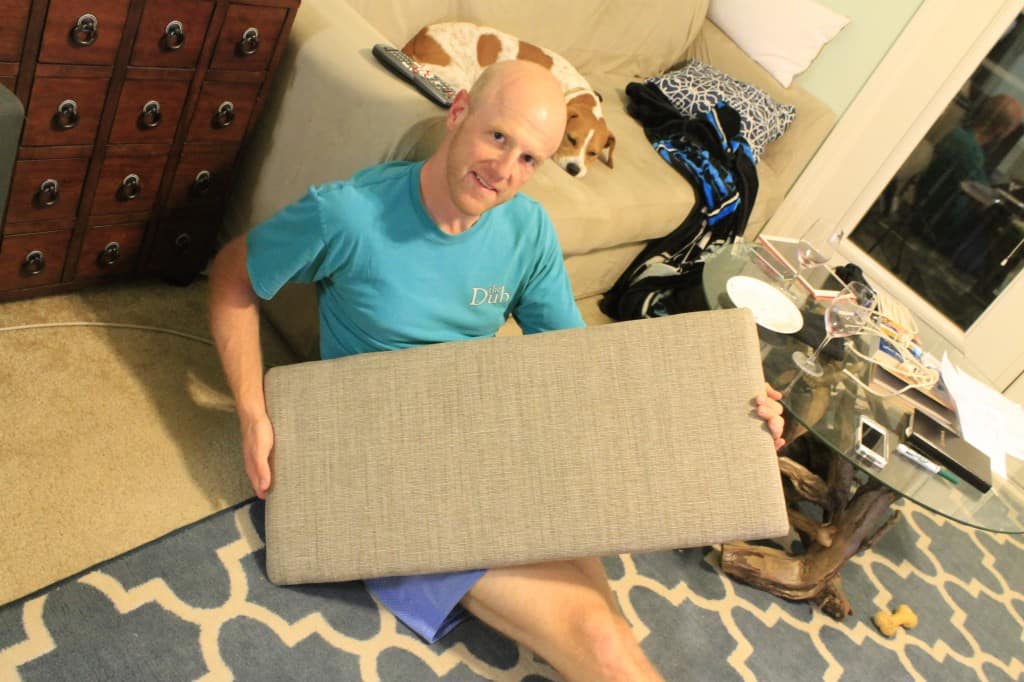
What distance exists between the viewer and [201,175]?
70.4 inches

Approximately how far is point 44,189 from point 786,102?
297 centimetres

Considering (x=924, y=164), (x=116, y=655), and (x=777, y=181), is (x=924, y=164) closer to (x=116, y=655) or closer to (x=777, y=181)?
(x=777, y=181)

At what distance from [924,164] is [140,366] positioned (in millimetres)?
3316

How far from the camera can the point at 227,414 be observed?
5.74 ft

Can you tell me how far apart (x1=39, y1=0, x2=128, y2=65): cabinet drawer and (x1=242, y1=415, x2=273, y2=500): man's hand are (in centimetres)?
71

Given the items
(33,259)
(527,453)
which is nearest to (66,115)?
(33,259)

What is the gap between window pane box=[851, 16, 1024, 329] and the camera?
10.9 feet

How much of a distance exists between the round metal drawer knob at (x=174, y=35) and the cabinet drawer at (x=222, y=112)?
0.11 meters

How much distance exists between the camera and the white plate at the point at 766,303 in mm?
2045

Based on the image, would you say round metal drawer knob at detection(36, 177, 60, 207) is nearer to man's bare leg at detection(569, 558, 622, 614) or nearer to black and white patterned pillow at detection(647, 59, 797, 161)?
man's bare leg at detection(569, 558, 622, 614)

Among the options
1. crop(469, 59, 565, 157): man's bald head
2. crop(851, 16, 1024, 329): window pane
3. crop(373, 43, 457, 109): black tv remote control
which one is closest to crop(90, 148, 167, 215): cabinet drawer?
crop(373, 43, 457, 109): black tv remote control

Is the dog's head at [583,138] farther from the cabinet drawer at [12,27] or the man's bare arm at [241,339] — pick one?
the cabinet drawer at [12,27]

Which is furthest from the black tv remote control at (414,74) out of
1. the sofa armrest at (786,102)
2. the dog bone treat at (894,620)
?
the sofa armrest at (786,102)

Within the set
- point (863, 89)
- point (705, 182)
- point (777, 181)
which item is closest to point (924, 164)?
point (863, 89)
